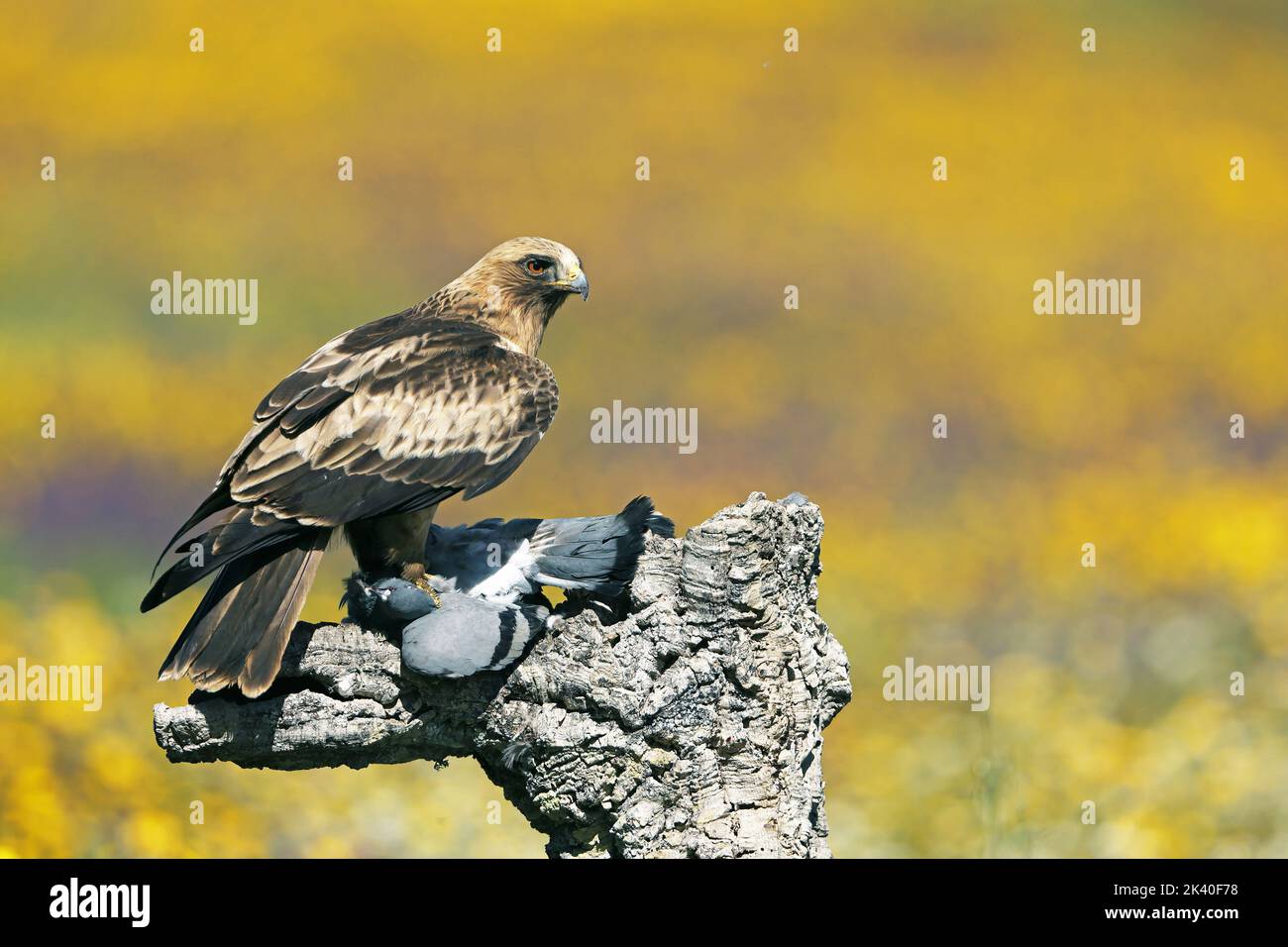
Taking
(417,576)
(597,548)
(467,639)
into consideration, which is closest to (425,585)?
(417,576)

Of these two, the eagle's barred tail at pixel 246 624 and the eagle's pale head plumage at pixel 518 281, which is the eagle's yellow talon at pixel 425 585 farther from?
the eagle's pale head plumage at pixel 518 281

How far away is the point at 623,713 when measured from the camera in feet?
18.9

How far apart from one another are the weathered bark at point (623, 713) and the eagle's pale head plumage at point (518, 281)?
1637mm

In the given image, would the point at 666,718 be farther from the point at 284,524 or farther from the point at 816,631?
the point at 284,524

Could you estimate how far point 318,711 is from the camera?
582 cm

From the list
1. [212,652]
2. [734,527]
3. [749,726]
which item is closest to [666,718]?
[749,726]

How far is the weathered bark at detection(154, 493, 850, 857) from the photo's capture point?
5.81 meters

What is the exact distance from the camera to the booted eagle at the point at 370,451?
5680 millimetres

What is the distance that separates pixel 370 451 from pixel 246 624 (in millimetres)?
924

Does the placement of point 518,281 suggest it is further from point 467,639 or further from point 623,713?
point 623,713

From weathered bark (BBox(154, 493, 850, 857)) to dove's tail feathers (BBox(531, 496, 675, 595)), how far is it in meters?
0.09

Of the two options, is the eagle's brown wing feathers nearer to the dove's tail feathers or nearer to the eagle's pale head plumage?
the eagle's pale head plumage

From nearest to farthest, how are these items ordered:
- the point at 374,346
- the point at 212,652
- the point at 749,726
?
1. the point at 212,652
2. the point at 749,726
3. the point at 374,346
